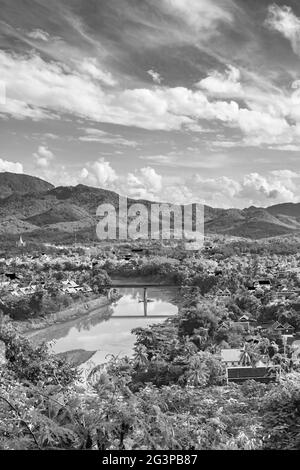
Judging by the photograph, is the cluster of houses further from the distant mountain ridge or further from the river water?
the distant mountain ridge

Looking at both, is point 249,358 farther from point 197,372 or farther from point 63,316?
point 63,316

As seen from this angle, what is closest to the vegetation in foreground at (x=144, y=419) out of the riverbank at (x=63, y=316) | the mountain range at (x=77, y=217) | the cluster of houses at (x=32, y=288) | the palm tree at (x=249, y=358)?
the palm tree at (x=249, y=358)

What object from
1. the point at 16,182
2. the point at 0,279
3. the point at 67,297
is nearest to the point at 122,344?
the point at 67,297

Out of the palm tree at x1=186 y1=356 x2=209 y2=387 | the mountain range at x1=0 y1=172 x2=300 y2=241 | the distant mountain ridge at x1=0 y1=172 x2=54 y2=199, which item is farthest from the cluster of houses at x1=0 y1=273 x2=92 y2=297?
the distant mountain ridge at x1=0 y1=172 x2=54 y2=199

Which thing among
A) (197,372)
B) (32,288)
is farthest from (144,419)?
(32,288)
